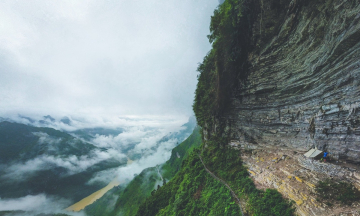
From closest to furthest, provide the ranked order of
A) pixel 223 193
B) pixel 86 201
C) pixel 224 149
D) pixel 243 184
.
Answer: pixel 243 184
pixel 223 193
pixel 224 149
pixel 86 201

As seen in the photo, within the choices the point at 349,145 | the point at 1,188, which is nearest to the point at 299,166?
the point at 349,145

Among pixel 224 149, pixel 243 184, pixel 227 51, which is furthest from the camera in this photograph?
pixel 224 149

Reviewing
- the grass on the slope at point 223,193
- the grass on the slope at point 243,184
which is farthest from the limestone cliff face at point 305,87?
the grass on the slope at point 223,193

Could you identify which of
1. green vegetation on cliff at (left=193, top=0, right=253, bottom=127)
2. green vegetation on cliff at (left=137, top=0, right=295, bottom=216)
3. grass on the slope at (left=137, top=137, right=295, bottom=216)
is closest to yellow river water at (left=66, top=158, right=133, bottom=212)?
grass on the slope at (left=137, top=137, right=295, bottom=216)

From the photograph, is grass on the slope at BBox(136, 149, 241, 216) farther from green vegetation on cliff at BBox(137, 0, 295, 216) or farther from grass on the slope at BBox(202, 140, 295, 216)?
grass on the slope at BBox(202, 140, 295, 216)

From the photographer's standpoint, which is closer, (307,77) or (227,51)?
(307,77)

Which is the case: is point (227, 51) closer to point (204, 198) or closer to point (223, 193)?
point (223, 193)

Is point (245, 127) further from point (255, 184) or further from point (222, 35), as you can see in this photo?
point (222, 35)

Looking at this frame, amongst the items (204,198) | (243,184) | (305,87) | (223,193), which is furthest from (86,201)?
(305,87)
